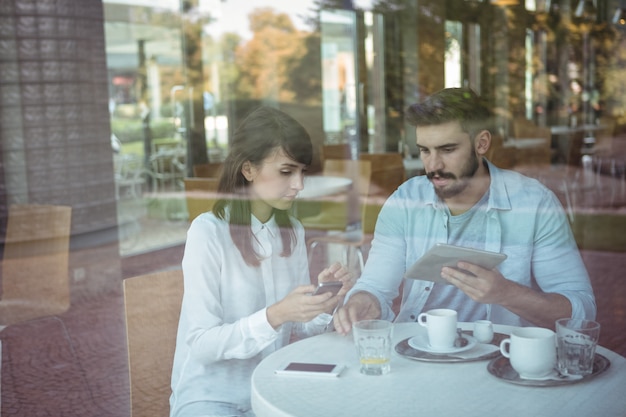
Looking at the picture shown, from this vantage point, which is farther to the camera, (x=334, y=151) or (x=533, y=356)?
(x=334, y=151)

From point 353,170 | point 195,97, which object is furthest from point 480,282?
point 195,97

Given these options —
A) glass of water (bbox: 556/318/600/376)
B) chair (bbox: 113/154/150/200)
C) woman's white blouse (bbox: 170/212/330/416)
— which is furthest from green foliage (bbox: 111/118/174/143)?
glass of water (bbox: 556/318/600/376)

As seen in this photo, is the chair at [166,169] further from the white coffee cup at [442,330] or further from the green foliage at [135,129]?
the white coffee cup at [442,330]

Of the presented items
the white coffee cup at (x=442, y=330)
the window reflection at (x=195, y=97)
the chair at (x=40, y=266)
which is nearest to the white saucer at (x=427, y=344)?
the white coffee cup at (x=442, y=330)

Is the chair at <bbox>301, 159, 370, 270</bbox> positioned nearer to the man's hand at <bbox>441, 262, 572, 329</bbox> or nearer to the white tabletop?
the white tabletop

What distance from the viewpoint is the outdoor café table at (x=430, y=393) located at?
145 cm

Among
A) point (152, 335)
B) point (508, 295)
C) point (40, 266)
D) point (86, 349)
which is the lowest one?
point (86, 349)

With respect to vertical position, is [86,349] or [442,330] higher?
[442,330]

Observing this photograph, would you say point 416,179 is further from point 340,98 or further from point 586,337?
point 340,98

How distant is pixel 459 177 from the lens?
7.36ft

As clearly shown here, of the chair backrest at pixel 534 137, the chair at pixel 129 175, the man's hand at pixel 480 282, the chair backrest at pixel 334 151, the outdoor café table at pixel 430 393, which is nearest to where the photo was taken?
the outdoor café table at pixel 430 393

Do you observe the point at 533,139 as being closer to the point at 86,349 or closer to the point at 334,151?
the point at 334,151

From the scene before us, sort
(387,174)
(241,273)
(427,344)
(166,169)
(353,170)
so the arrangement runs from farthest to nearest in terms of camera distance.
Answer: (166,169) → (353,170) → (387,174) → (241,273) → (427,344)

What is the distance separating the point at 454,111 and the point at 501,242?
38cm
